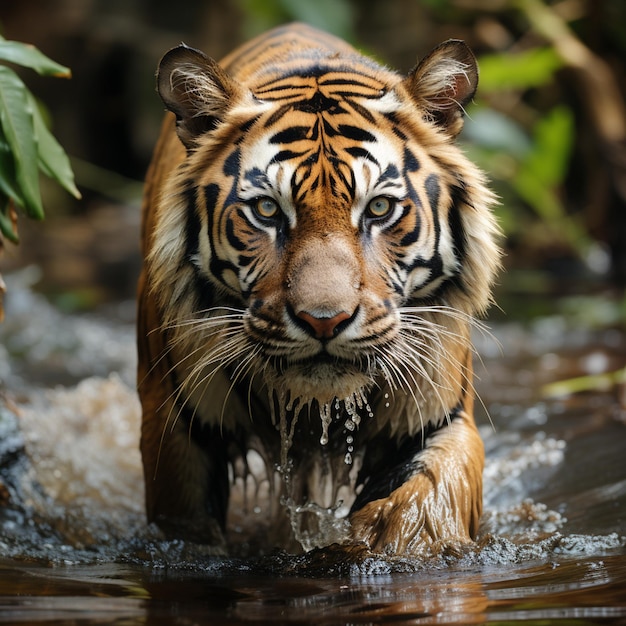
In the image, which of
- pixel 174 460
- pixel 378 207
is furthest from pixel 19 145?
pixel 378 207

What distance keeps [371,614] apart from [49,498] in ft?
6.77

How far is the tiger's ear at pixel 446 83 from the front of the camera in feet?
10.2

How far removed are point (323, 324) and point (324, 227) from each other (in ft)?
1.06

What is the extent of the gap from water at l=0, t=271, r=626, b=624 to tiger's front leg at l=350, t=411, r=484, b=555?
0.08 metres

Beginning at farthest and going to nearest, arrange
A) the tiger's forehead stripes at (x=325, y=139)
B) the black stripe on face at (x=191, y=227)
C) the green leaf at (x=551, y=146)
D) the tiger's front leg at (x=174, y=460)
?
1. the green leaf at (x=551, y=146)
2. the tiger's front leg at (x=174, y=460)
3. the black stripe on face at (x=191, y=227)
4. the tiger's forehead stripes at (x=325, y=139)

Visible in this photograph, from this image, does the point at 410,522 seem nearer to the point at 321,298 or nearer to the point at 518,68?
the point at 321,298

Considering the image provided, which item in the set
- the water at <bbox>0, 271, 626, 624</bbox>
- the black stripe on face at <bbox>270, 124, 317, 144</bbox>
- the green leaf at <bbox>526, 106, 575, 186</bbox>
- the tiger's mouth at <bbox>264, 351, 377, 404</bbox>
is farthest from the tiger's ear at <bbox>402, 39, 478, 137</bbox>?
the green leaf at <bbox>526, 106, 575, 186</bbox>

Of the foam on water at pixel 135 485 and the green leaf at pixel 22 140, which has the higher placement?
the green leaf at pixel 22 140

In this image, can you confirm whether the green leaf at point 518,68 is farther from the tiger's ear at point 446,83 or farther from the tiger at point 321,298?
the tiger's ear at point 446,83

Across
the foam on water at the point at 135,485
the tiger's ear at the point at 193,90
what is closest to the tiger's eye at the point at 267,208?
the tiger's ear at the point at 193,90

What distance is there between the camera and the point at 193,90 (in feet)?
10.2

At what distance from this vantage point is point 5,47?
354 cm

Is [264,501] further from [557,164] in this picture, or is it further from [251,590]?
[557,164]

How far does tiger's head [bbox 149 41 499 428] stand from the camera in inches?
109
